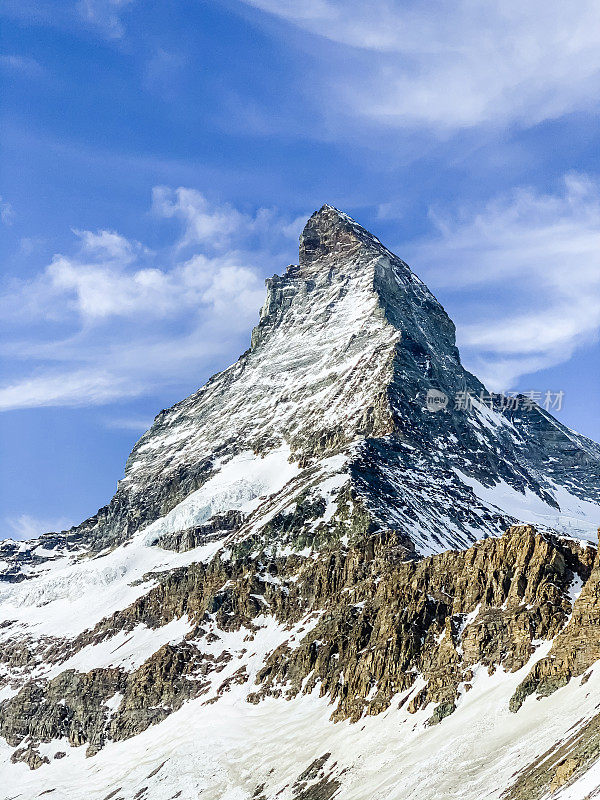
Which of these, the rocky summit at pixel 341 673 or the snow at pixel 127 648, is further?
the snow at pixel 127 648

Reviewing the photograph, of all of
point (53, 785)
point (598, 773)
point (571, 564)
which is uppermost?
point (53, 785)

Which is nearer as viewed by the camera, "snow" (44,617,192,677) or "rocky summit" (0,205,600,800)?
"rocky summit" (0,205,600,800)

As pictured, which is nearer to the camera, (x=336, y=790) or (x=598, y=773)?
(x=598, y=773)

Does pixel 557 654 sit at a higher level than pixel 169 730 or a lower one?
lower

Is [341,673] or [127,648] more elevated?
[127,648]

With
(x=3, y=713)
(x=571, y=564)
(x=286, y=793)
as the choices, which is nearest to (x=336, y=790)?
(x=286, y=793)

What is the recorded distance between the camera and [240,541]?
19200 cm

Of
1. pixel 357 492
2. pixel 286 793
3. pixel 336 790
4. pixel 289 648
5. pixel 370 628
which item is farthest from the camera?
pixel 357 492

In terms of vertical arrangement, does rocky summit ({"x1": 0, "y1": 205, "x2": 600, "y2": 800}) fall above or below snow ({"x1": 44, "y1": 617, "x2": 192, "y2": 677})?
below

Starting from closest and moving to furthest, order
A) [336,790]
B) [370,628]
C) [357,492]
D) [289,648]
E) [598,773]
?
[598,773] → [336,790] → [370,628] → [289,648] → [357,492]

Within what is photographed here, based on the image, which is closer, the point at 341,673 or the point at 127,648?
the point at 341,673

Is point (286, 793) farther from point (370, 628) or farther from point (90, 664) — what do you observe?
point (90, 664)

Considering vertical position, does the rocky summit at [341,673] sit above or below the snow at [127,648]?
below

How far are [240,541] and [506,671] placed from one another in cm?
9632
